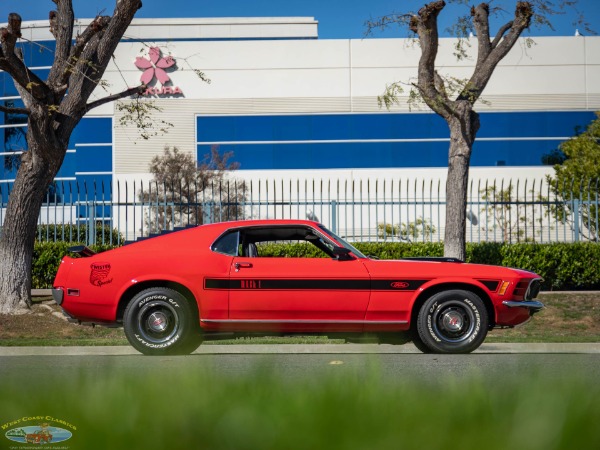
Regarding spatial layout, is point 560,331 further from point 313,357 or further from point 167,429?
point 167,429

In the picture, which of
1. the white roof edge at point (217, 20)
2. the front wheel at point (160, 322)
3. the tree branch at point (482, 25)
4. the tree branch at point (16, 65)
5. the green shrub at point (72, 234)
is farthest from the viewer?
the white roof edge at point (217, 20)

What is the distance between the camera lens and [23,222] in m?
15.3

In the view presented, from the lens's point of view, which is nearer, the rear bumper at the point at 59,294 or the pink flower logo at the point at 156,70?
the rear bumper at the point at 59,294

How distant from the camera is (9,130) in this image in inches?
1783

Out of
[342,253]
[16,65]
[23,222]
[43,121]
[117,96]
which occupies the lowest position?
[342,253]

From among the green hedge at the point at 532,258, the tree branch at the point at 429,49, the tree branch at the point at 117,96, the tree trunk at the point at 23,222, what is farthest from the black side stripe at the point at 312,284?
the green hedge at the point at 532,258

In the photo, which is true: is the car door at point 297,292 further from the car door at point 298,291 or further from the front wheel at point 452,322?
the front wheel at point 452,322

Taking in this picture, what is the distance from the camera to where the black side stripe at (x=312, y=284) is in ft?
29.4

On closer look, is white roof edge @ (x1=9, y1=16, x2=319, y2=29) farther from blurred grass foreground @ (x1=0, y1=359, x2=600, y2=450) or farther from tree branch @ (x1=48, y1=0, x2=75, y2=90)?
blurred grass foreground @ (x1=0, y1=359, x2=600, y2=450)

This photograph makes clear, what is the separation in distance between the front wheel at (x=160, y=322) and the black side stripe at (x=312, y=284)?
35 centimetres

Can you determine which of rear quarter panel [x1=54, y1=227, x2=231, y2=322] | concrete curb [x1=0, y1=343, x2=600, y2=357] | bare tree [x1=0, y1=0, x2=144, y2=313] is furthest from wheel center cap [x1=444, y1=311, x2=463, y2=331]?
bare tree [x1=0, y1=0, x2=144, y2=313]

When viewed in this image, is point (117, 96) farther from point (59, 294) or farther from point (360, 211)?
point (360, 211)

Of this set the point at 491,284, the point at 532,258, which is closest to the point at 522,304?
the point at 491,284

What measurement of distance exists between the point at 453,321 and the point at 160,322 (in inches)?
116
